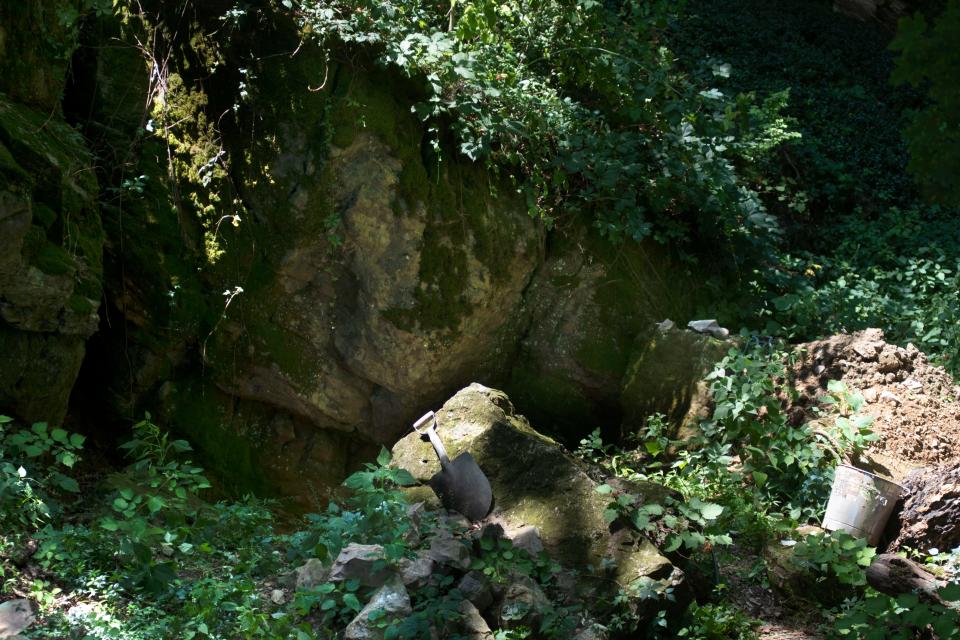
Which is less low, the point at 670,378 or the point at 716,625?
the point at 670,378

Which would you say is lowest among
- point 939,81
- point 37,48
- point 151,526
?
point 151,526

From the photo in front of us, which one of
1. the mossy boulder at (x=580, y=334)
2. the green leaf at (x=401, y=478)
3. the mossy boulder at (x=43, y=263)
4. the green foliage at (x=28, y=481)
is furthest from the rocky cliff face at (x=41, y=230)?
the mossy boulder at (x=580, y=334)

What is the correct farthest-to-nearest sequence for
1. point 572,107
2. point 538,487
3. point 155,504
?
point 572,107 < point 538,487 < point 155,504

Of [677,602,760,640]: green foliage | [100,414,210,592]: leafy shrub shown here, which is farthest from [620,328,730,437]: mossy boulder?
[100,414,210,592]: leafy shrub

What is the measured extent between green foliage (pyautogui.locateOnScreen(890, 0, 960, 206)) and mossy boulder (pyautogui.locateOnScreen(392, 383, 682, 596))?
7.33ft

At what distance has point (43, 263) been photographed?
407 cm

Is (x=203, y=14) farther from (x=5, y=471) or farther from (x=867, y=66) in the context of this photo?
(x=867, y=66)

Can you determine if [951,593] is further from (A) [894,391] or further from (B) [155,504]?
(B) [155,504]

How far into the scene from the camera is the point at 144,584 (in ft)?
10.4

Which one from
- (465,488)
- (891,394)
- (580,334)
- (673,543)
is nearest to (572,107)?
(580,334)

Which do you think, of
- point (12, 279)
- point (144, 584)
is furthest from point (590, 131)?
Result: point (144, 584)

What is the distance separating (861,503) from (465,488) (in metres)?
2.11

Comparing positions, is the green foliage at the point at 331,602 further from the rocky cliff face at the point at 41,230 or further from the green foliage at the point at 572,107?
the green foliage at the point at 572,107

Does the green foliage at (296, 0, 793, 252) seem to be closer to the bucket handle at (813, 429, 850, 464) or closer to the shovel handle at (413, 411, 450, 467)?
the bucket handle at (813, 429, 850, 464)
